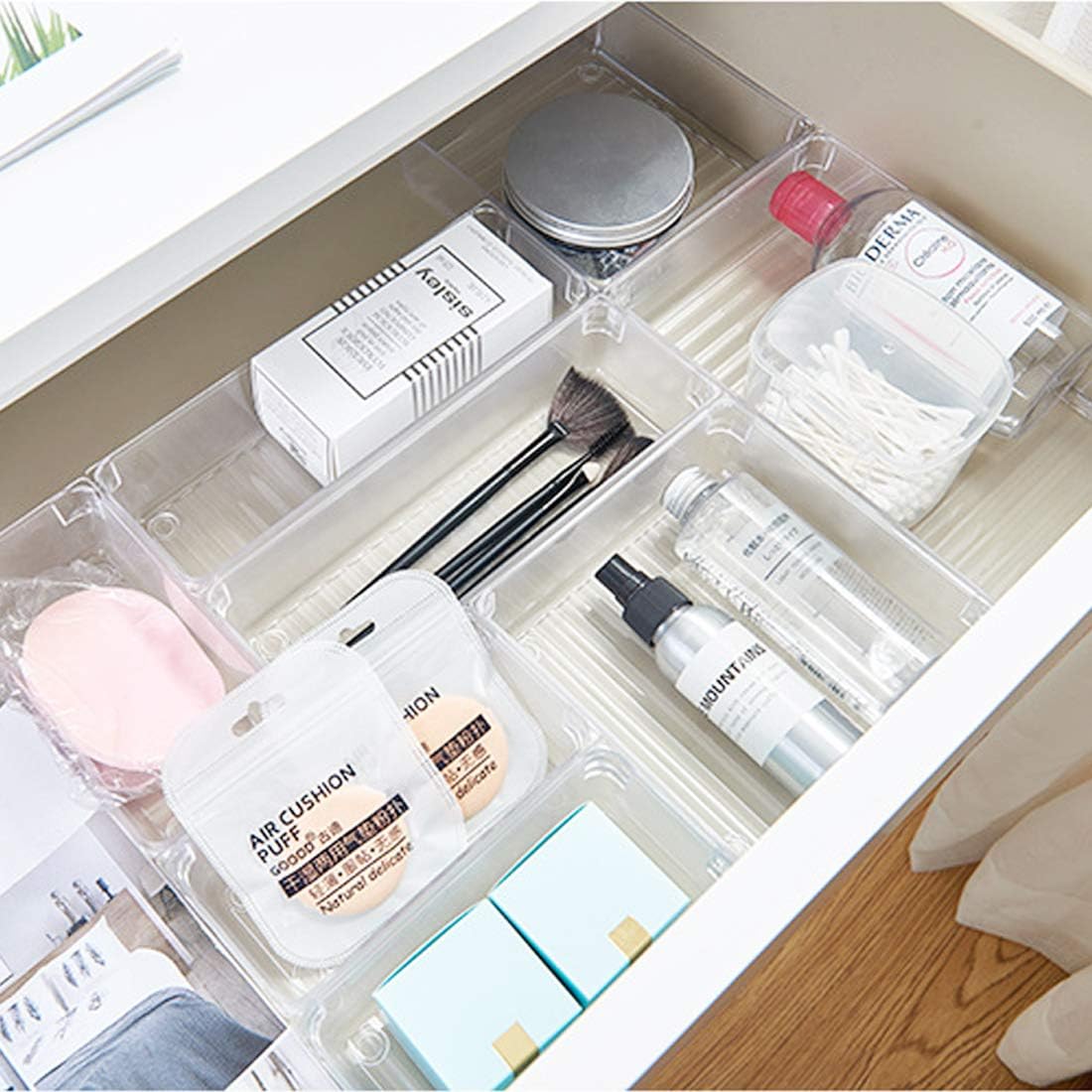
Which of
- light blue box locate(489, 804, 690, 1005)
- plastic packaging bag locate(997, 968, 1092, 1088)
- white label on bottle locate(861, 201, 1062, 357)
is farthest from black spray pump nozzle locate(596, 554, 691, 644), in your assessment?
plastic packaging bag locate(997, 968, 1092, 1088)

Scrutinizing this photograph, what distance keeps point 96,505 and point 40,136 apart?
0.21 meters

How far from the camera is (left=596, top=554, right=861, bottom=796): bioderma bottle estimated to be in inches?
28.2

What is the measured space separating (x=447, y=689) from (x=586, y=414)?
7.5 inches

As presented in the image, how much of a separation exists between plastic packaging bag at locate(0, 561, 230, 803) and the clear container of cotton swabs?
341mm

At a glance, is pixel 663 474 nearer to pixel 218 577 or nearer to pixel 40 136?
pixel 218 577

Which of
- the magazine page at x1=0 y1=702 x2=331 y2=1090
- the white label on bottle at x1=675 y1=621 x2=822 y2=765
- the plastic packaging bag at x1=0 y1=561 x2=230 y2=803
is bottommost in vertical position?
the magazine page at x1=0 y1=702 x2=331 y2=1090

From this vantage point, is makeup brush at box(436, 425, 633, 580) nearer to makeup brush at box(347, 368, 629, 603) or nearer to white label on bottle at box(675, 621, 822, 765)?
makeup brush at box(347, 368, 629, 603)

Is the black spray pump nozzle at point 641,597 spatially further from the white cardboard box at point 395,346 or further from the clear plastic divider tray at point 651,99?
the clear plastic divider tray at point 651,99

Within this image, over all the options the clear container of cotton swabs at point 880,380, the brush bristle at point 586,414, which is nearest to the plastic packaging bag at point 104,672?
the brush bristle at point 586,414

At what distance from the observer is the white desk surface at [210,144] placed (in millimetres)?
615

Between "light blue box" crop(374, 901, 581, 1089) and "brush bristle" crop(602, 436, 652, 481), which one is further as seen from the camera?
"brush bristle" crop(602, 436, 652, 481)

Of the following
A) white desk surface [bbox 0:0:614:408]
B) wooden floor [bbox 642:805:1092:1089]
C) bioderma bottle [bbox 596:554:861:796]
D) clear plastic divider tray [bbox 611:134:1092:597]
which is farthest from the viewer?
wooden floor [bbox 642:805:1092:1089]

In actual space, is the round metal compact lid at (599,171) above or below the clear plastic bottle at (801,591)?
above

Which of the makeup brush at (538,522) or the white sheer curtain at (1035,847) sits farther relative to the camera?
the white sheer curtain at (1035,847)
